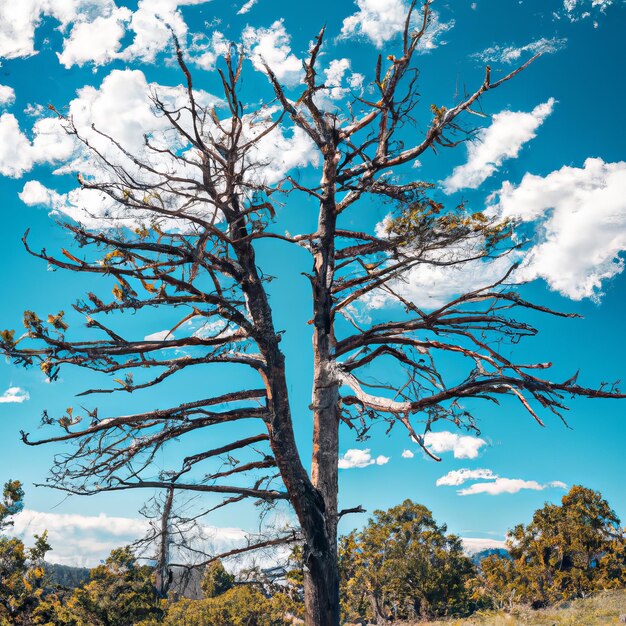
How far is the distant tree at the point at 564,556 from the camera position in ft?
89.2

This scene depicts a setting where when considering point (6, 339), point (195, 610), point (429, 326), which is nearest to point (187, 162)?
point (6, 339)

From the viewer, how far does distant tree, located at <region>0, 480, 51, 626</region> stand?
14.2 metres

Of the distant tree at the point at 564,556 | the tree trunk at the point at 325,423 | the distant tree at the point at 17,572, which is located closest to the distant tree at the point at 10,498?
the distant tree at the point at 17,572

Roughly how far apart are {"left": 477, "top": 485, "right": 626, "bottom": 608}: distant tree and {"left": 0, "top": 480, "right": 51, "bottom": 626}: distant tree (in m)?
20.6

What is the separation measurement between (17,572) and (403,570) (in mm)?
18590

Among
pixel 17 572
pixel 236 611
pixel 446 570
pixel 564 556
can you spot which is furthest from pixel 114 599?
pixel 564 556

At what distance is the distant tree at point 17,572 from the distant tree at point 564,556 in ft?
67.7

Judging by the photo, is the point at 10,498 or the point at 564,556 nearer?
the point at 10,498

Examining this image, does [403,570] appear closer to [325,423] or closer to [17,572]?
[17,572]

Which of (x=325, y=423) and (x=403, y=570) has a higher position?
(x=325, y=423)

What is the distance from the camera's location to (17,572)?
1468 cm

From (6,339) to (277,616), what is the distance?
1829 cm

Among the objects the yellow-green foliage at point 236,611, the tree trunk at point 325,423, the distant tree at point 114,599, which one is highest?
the tree trunk at point 325,423

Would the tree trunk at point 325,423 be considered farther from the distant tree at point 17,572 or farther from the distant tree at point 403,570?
the distant tree at point 403,570
